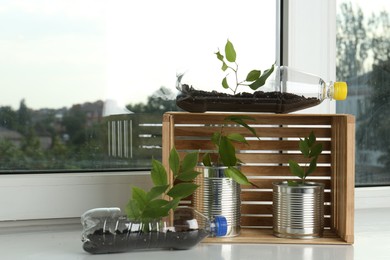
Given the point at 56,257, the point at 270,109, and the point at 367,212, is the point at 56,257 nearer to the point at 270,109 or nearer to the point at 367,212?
the point at 270,109

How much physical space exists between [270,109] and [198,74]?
5.9 inches

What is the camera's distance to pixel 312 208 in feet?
3.88

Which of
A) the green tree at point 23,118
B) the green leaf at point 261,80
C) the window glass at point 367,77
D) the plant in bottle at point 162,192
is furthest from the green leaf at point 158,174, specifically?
the window glass at point 367,77

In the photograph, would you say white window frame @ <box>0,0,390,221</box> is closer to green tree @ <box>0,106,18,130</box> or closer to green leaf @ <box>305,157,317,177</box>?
green tree @ <box>0,106,18,130</box>

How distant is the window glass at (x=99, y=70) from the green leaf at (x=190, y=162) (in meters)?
0.15

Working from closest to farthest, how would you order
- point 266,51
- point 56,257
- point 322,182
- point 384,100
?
point 56,257
point 322,182
point 266,51
point 384,100

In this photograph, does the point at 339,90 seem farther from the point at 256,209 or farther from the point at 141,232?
the point at 141,232

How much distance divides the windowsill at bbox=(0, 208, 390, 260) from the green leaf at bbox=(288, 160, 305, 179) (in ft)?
0.46

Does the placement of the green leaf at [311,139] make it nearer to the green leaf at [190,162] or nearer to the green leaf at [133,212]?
the green leaf at [190,162]

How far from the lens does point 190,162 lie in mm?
1142

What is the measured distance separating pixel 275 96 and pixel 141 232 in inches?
13.6

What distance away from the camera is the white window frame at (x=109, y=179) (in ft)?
4.27

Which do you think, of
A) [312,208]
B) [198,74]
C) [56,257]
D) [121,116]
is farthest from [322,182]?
[56,257]

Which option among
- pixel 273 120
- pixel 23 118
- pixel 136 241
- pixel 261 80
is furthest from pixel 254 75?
pixel 23 118
